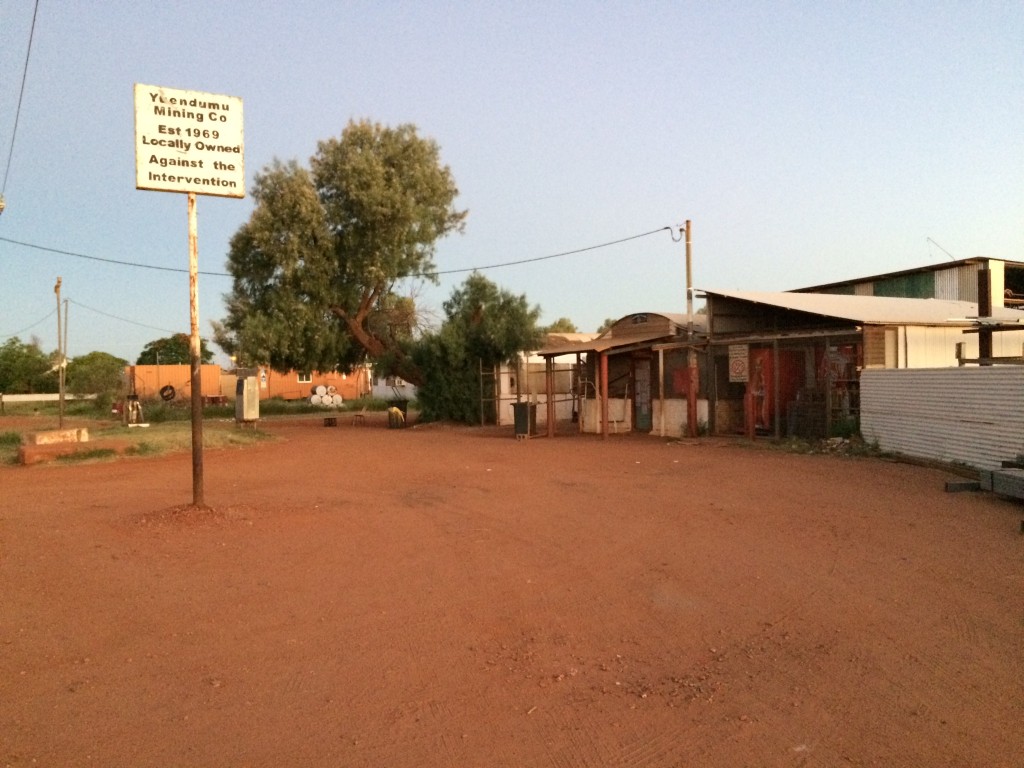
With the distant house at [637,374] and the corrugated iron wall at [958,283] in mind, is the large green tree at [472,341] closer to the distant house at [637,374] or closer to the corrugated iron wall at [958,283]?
the distant house at [637,374]

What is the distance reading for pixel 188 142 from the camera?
34.0 ft

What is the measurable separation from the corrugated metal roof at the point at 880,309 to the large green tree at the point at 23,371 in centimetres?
6920

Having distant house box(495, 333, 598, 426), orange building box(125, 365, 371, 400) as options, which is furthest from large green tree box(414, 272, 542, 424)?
orange building box(125, 365, 371, 400)

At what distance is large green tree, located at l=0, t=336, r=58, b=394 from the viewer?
241 feet

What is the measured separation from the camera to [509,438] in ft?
81.7

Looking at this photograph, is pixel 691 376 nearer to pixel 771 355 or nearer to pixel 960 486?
pixel 771 355

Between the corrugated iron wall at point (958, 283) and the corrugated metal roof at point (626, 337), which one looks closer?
the corrugated metal roof at point (626, 337)

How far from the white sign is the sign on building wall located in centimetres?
1417

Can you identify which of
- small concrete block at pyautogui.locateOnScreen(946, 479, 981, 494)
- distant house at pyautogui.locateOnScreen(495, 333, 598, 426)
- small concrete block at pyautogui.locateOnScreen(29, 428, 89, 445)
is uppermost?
distant house at pyautogui.locateOnScreen(495, 333, 598, 426)

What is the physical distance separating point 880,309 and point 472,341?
576 inches

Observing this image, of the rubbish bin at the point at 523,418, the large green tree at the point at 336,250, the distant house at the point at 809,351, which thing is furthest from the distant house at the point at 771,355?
the large green tree at the point at 336,250

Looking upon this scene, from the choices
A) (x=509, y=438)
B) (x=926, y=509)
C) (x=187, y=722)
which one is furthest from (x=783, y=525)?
(x=509, y=438)

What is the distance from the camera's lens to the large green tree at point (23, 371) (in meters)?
73.4

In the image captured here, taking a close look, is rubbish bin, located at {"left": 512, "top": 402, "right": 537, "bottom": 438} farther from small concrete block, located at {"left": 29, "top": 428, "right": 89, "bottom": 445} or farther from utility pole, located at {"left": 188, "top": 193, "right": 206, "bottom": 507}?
utility pole, located at {"left": 188, "top": 193, "right": 206, "bottom": 507}
